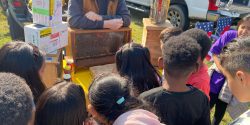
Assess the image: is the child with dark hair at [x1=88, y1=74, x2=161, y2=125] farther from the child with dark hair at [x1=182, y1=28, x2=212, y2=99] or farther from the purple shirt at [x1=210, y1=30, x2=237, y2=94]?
the purple shirt at [x1=210, y1=30, x2=237, y2=94]

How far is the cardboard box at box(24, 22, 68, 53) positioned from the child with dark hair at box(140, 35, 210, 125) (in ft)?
3.25

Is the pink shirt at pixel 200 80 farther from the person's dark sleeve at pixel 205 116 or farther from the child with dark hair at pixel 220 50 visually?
the child with dark hair at pixel 220 50

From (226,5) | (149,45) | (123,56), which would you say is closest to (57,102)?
(123,56)

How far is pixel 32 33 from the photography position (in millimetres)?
2193

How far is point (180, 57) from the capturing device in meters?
1.77

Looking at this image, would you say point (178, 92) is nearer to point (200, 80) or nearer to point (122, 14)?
point (200, 80)

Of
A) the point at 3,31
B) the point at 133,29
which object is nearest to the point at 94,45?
the point at 133,29

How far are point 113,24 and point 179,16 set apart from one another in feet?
13.5

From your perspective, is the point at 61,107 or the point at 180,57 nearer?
the point at 61,107

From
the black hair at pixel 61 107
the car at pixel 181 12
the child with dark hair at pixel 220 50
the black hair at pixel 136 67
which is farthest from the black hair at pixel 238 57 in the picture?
the car at pixel 181 12

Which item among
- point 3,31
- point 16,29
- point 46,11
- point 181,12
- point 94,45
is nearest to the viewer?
point 46,11

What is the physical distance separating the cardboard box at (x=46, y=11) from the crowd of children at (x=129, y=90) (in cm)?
45

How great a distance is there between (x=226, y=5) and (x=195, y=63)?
4.78m

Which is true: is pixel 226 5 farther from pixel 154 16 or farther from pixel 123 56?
pixel 123 56
